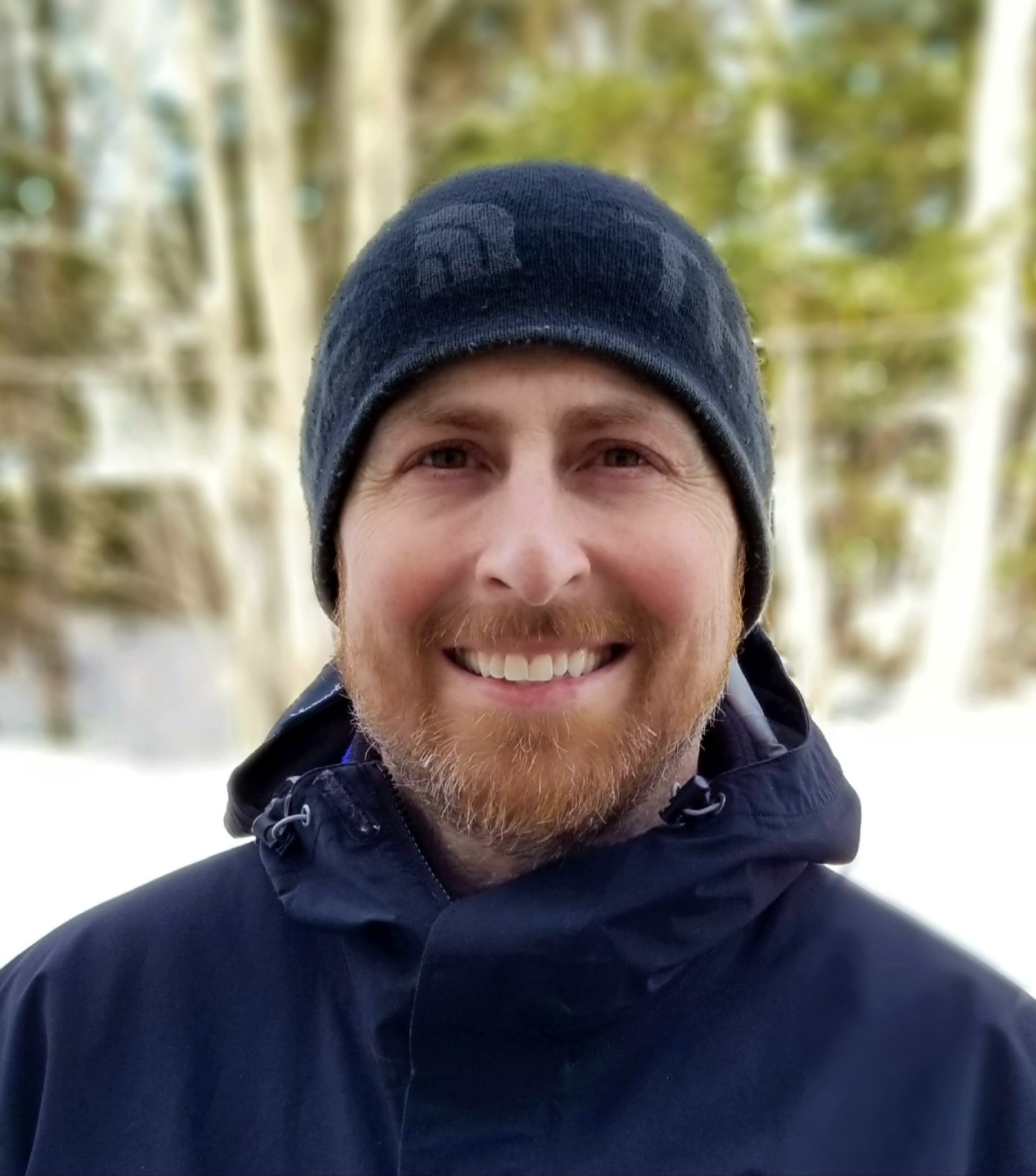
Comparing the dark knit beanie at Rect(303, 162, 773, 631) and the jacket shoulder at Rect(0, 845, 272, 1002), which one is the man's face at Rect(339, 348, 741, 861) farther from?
the jacket shoulder at Rect(0, 845, 272, 1002)

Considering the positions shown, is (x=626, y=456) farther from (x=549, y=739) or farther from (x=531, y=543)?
(x=549, y=739)

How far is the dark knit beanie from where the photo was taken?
45.8 inches

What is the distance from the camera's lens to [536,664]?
1.18 meters

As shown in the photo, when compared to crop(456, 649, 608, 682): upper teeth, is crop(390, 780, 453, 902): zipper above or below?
below

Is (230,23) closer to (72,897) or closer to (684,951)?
(72,897)

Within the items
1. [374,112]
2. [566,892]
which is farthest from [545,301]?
[374,112]

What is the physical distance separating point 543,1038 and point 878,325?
6.64 metres

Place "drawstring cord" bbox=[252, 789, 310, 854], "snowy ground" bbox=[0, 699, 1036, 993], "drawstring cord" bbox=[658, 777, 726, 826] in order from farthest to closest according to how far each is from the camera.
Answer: "snowy ground" bbox=[0, 699, 1036, 993]
"drawstring cord" bbox=[252, 789, 310, 854]
"drawstring cord" bbox=[658, 777, 726, 826]

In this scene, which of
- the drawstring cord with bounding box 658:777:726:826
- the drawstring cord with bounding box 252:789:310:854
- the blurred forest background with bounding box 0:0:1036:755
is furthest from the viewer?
the blurred forest background with bounding box 0:0:1036:755

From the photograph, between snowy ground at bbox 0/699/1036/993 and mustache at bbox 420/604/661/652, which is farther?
snowy ground at bbox 0/699/1036/993

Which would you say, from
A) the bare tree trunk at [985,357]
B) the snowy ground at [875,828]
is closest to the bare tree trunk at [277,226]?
the snowy ground at [875,828]

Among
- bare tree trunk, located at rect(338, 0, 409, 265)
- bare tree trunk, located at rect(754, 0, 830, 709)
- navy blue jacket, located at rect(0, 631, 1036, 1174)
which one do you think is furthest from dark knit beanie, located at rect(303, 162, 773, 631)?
bare tree trunk, located at rect(338, 0, 409, 265)

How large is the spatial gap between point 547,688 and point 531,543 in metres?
0.16

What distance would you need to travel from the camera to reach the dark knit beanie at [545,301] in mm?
1163
